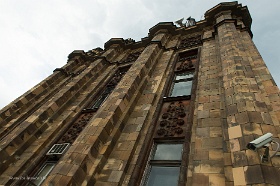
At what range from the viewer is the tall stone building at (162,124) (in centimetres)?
517

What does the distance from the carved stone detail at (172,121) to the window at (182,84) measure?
46.8 inches

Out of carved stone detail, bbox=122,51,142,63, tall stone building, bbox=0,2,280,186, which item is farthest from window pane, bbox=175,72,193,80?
carved stone detail, bbox=122,51,142,63

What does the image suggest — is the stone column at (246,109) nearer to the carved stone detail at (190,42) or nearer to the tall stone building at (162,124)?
the tall stone building at (162,124)

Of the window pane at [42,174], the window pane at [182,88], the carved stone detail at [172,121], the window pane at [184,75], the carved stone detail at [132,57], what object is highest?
the carved stone detail at [132,57]

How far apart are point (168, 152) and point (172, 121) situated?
1.30 meters

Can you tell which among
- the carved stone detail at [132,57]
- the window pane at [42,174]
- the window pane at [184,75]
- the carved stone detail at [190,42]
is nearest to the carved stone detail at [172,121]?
the window pane at [184,75]

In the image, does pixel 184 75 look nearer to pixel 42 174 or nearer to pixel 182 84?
pixel 182 84

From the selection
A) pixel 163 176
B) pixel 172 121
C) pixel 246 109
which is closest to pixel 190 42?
pixel 172 121

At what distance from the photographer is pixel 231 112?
5688mm

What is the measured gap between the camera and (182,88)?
1001cm

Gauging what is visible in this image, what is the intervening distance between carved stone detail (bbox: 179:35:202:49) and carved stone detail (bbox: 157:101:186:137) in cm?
635

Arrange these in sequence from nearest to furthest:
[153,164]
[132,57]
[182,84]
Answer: [153,164], [182,84], [132,57]

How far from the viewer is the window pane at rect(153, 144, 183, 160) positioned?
646cm

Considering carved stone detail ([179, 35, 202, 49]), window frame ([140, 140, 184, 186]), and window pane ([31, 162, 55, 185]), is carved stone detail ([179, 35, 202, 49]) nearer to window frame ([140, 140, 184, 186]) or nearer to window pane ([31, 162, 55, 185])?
window frame ([140, 140, 184, 186])
